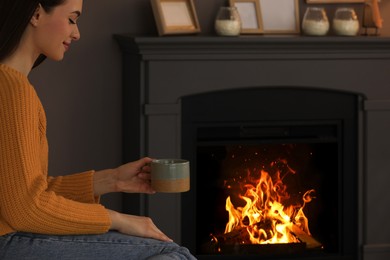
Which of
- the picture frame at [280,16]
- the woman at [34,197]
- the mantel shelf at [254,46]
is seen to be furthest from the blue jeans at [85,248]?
the picture frame at [280,16]

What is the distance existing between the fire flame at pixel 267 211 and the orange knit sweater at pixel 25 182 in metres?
1.91

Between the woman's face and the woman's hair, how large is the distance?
0.11 feet

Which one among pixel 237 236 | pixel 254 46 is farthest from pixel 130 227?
pixel 237 236

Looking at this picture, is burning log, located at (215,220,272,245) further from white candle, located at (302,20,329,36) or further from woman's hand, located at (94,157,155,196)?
woman's hand, located at (94,157,155,196)

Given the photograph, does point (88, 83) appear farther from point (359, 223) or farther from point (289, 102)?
point (359, 223)

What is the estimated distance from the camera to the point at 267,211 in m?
4.03

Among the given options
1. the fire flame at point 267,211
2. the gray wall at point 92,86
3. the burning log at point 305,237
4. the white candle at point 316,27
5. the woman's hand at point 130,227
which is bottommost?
the burning log at point 305,237

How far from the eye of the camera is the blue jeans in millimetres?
2020

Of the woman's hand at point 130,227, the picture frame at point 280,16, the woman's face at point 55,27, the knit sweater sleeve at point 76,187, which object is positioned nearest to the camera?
the woman's hand at point 130,227

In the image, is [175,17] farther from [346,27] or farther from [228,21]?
[346,27]

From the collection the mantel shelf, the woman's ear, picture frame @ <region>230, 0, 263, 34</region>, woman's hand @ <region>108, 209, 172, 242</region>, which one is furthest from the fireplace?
woman's hand @ <region>108, 209, 172, 242</region>

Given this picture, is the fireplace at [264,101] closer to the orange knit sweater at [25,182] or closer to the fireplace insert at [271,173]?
the fireplace insert at [271,173]

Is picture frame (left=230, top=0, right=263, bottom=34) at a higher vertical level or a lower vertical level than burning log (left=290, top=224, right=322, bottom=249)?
higher

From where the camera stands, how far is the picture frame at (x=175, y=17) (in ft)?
12.2
